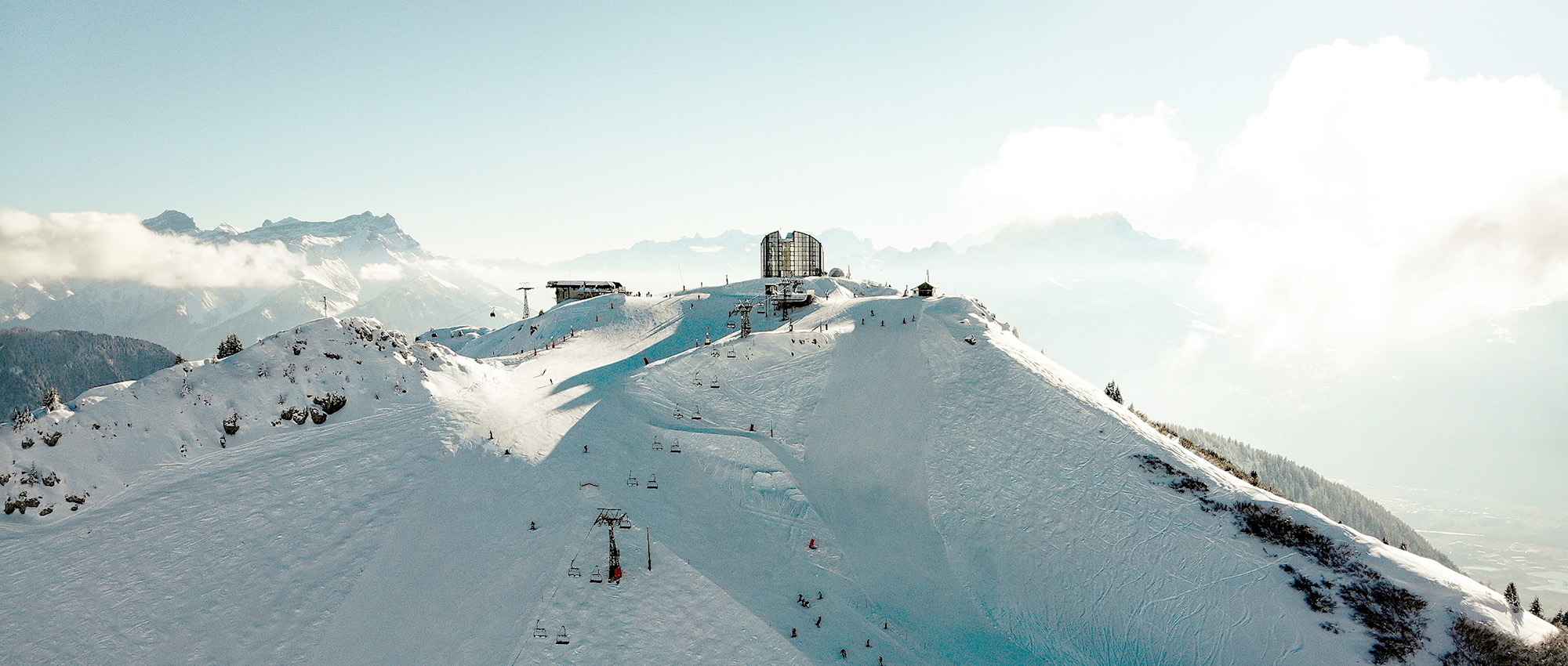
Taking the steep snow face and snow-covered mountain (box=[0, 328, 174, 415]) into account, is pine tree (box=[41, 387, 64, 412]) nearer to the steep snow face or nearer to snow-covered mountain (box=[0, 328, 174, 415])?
the steep snow face

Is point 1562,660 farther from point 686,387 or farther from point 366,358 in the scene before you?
point 366,358

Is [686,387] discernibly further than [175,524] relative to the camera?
Yes

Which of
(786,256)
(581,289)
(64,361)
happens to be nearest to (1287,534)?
(786,256)

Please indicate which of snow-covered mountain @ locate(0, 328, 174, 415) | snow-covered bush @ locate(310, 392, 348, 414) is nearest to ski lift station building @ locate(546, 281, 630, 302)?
snow-covered bush @ locate(310, 392, 348, 414)

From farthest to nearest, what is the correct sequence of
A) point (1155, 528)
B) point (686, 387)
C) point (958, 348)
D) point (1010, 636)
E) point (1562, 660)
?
point (958, 348) → point (686, 387) → point (1155, 528) → point (1010, 636) → point (1562, 660)

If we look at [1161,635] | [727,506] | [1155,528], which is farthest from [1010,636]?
[727,506]

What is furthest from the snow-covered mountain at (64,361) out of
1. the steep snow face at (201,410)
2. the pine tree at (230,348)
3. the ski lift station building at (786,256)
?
the steep snow face at (201,410)

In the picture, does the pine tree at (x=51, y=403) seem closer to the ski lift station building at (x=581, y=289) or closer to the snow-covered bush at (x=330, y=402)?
the snow-covered bush at (x=330, y=402)
